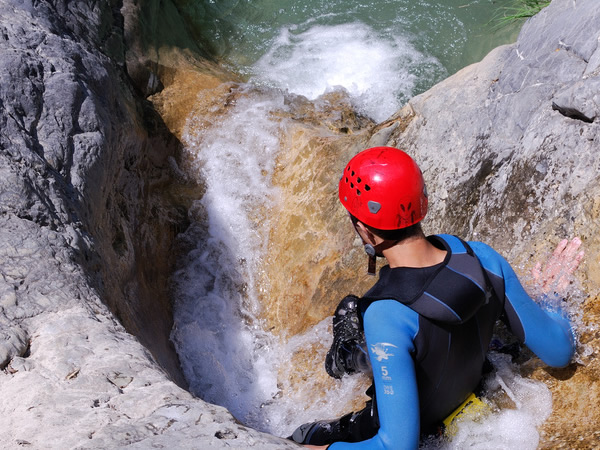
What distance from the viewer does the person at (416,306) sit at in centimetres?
188

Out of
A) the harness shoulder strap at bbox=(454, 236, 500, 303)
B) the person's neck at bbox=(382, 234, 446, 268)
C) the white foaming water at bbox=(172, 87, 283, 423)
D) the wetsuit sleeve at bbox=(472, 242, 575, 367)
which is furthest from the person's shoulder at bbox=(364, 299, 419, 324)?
the white foaming water at bbox=(172, 87, 283, 423)

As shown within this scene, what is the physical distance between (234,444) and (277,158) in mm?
3040

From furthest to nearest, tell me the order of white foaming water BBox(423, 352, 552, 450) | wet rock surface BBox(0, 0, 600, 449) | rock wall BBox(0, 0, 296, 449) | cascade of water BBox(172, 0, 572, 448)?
cascade of water BBox(172, 0, 572, 448) < white foaming water BBox(423, 352, 552, 450) < wet rock surface BBox(0, 0, 600, 449) < rock wall BBox(0, 0, 296, 449)

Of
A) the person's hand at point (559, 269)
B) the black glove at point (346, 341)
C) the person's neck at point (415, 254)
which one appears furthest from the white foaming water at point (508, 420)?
the person's neck at point (415, 254)

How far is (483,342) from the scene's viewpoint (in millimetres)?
2191

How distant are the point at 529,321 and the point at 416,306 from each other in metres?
0.54

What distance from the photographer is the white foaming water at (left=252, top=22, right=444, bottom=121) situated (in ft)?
20.5

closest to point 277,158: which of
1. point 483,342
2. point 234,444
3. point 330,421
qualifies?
point 330,421

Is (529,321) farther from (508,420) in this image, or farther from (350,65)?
(350,65)

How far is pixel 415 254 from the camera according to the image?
6.45 ft

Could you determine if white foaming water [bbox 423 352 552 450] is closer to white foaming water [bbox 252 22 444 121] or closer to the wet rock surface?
the wet rock surface

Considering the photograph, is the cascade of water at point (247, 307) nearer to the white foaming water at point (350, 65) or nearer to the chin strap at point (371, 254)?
the white foaming water at point (350, 65)

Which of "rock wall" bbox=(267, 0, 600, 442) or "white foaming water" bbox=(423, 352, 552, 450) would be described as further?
"rock wall" bbox=(267, 0, 600, 442)

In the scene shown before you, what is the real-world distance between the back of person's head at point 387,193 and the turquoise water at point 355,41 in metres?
4.17
